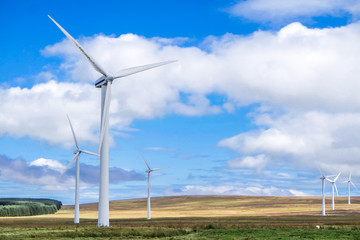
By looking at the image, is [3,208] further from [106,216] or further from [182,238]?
[182,238]

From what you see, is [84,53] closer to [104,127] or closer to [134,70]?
[134,70]

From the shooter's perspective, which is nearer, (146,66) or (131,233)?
(131,233)

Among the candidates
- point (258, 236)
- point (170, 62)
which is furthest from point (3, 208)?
point (258, 236)

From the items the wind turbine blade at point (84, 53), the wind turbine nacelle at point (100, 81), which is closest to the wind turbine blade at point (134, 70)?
the wind turbine nacelle at point (100, 81)

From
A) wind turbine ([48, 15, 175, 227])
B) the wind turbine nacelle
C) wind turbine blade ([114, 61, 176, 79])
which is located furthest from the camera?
the wind turbine nacelle

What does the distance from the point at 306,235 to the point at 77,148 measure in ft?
164

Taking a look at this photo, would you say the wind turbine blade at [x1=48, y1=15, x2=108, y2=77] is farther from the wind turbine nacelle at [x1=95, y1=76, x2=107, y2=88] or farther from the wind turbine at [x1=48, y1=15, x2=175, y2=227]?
the wind turbine nacelle at [x1=95, y1=76, x2=107, y2=88]

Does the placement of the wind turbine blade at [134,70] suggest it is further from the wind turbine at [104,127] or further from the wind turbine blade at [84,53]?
the wind turbine blade at [84,53]

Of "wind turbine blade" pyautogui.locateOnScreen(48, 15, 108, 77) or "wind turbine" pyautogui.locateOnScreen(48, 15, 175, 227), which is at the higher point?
"wind turbine blade" pyautogui.locateOnScreen(48, 15, 108, 77)

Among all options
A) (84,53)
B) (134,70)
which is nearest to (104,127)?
(134,70)

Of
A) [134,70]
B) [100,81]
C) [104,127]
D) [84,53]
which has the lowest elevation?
[104,127]

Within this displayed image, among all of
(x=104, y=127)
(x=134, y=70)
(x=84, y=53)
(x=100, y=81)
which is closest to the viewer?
(x=104, y=127)

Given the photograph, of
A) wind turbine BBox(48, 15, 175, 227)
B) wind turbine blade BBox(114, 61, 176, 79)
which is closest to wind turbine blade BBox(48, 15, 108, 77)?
wind turbine BBox(48, 15, 175, 227)

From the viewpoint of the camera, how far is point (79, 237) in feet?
156
